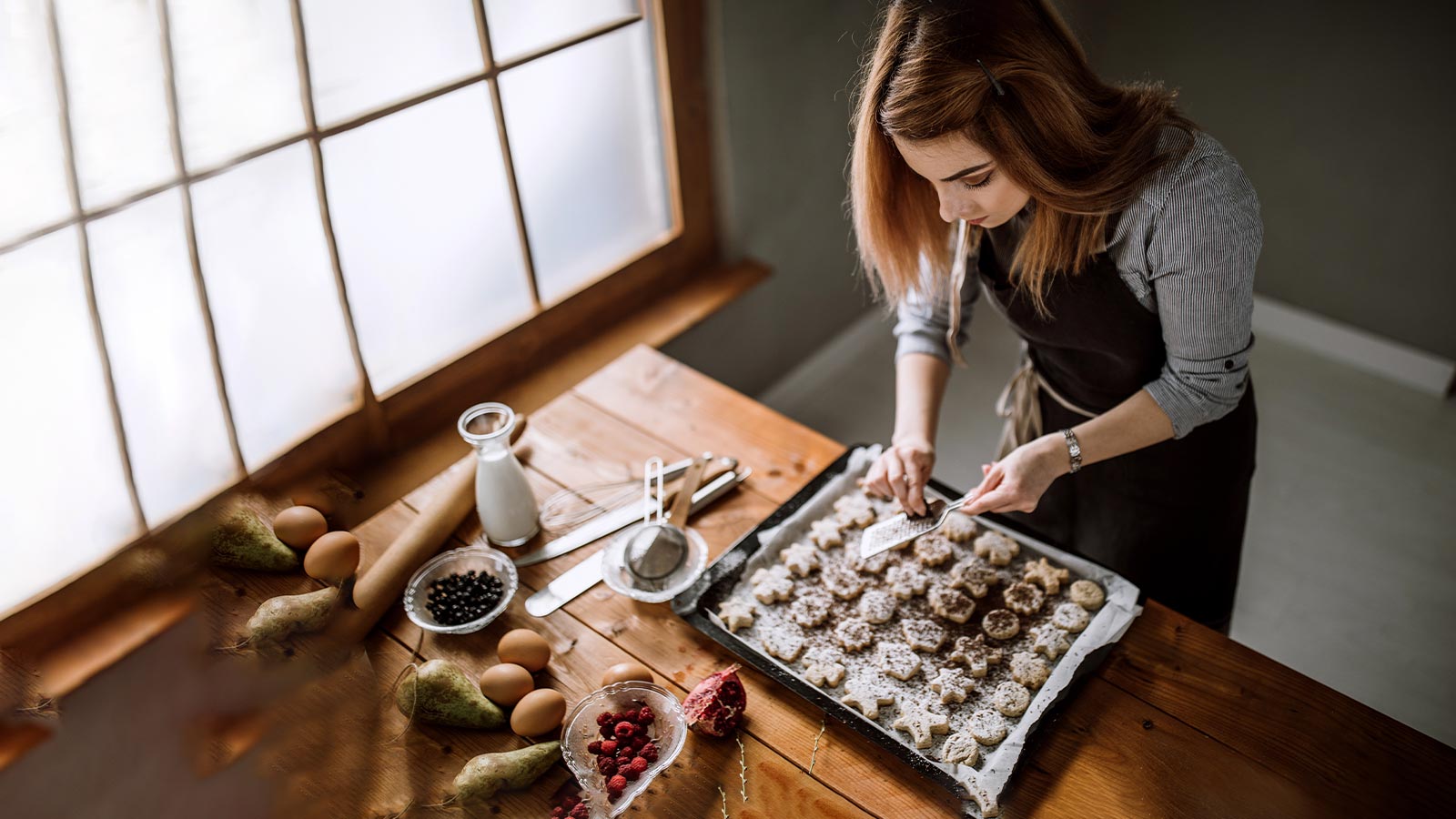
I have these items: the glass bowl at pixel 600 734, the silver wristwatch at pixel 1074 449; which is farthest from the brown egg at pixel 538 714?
the silver wristwatch at pixel 1074 449

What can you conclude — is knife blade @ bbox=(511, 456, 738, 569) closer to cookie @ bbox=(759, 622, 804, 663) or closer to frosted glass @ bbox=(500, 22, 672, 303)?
Answer: cookie @ bbox=(759, 622, 804, 663)

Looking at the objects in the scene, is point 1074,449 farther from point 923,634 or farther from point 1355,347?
point 1355,347

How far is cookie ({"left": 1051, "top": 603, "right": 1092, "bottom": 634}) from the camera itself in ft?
4.03

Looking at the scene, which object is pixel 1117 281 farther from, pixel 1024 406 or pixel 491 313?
pixel 491 313

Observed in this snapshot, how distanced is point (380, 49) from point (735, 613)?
1063 millimetres

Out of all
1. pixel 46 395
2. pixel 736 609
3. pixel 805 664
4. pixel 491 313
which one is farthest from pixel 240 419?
pixel 805 664

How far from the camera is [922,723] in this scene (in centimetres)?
113

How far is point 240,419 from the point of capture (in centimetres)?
140

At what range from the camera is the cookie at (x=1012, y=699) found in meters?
1.14

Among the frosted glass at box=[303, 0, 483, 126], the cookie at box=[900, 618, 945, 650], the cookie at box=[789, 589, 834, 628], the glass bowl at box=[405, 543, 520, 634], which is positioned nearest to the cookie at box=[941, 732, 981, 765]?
the cookie at box=[900, 618, 945, 650]

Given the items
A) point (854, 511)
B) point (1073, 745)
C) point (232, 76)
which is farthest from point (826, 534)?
point (232, 76)

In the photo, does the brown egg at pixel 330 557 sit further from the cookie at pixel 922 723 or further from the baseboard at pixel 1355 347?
the baseboard at pixel 1355 347

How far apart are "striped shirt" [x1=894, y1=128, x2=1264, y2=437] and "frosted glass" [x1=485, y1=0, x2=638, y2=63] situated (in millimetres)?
1132

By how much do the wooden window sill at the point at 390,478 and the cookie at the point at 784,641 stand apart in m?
0.55
